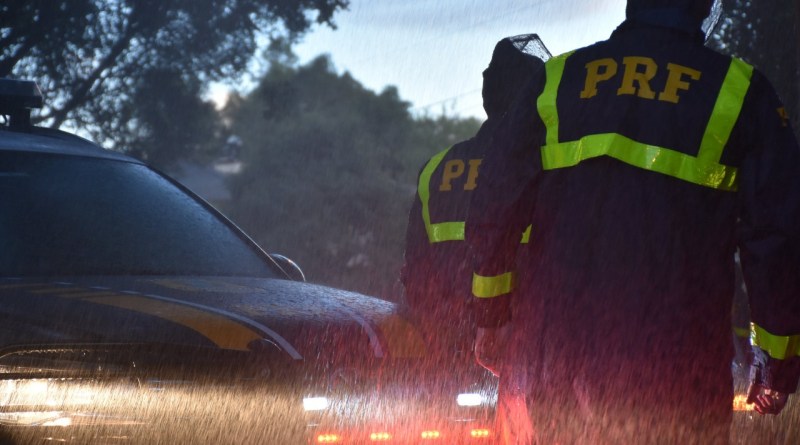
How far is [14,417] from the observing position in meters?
3.02

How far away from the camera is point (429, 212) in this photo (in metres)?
4.32

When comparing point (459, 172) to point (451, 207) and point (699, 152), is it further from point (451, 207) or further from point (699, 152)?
point (699, 152)

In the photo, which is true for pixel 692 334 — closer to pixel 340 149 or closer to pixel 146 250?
pixel 146 250

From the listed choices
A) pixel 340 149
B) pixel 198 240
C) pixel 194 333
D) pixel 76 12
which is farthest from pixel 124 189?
pixel 340 149

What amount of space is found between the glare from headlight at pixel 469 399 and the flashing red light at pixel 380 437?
12.7 inches

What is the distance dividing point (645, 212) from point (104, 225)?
2318 mm

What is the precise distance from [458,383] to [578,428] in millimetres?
867

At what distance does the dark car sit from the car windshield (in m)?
0.01

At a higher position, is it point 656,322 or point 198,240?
point 198,240

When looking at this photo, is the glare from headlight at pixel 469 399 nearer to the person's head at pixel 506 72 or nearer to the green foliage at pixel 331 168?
the person's head at pixel 506 72

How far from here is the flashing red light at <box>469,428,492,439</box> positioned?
130 inches

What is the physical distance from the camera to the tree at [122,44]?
58.7 feet

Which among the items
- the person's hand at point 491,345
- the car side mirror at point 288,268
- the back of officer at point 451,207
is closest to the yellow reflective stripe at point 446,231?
the back of officer at point 451,207

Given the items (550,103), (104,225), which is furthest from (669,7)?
(104,225)
